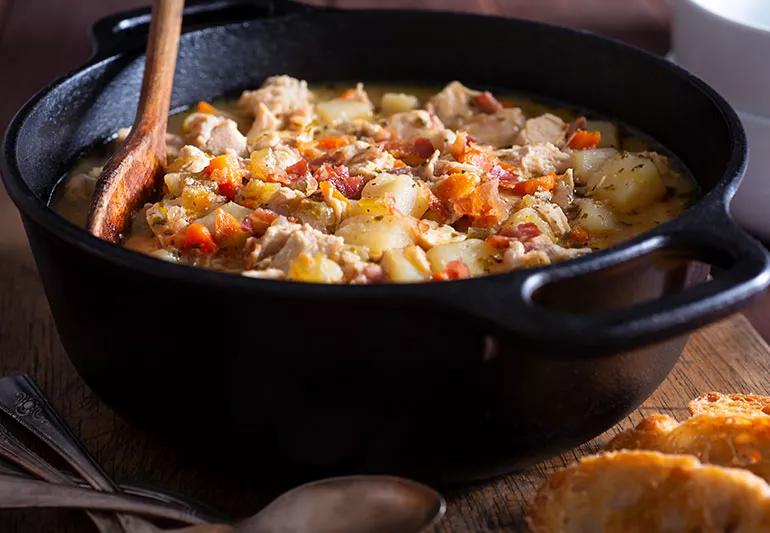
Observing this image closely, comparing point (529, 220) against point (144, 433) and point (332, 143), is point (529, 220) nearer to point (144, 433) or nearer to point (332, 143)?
point (332, 143)

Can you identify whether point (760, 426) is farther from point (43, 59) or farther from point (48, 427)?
point (43, 59)

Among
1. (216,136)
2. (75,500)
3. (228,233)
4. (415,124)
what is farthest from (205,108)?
(75,500)

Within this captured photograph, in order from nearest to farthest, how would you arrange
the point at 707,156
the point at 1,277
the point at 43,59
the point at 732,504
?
the point at 732,504
the point at 707,156
the point at 1,277
the point at 43,59

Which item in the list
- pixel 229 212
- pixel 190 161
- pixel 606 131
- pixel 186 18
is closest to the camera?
pixel 229 212

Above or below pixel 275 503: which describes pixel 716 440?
above

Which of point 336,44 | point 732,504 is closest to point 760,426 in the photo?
point 732,504

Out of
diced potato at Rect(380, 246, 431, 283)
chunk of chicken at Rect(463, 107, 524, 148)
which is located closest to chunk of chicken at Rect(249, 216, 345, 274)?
diced potato at Rect(380, 246, 431, 283)
